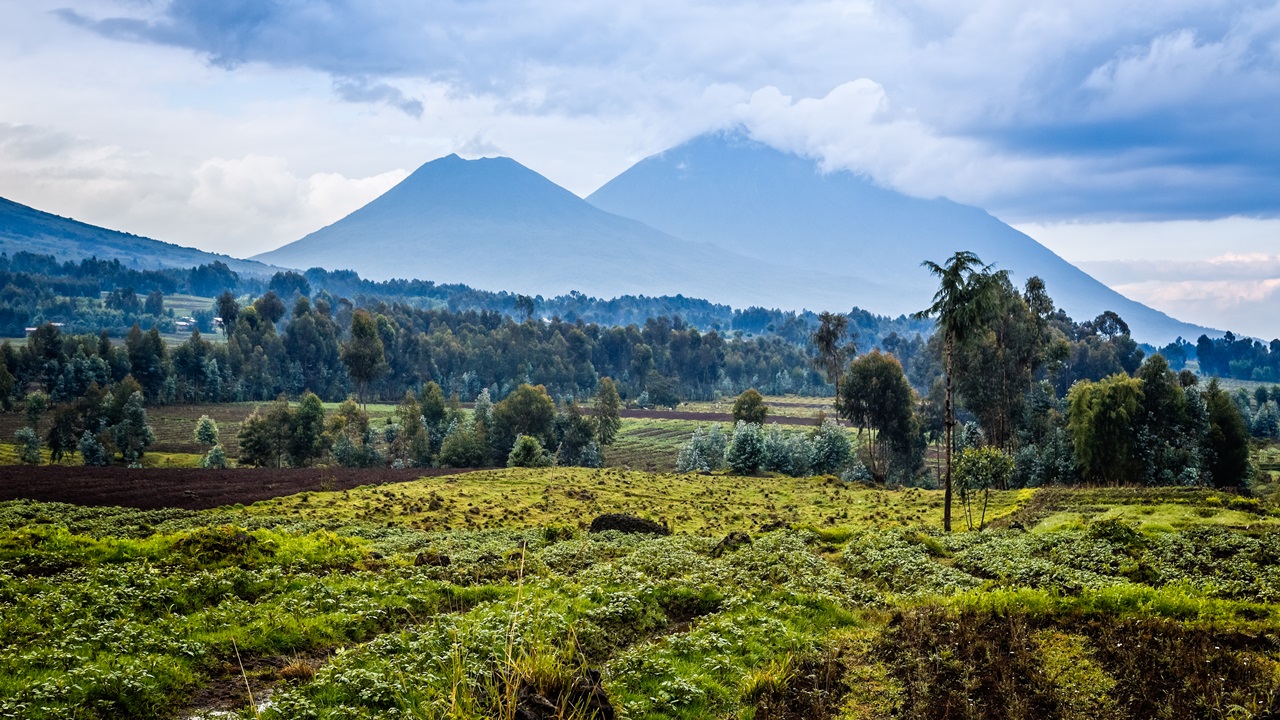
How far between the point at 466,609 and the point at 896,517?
3631 cm

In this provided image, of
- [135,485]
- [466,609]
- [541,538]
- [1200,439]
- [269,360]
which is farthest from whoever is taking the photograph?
[269,360]

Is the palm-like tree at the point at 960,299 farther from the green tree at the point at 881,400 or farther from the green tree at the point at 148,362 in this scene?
the green tree at the point at 148,362

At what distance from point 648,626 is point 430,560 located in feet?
39.8

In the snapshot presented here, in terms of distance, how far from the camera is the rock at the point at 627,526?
1503 inches

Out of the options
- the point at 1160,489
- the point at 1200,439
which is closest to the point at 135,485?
the point at 1160,489

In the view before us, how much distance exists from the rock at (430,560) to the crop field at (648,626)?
148 mm

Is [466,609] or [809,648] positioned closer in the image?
[809,648]

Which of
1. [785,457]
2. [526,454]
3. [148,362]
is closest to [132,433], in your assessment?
[148,362]

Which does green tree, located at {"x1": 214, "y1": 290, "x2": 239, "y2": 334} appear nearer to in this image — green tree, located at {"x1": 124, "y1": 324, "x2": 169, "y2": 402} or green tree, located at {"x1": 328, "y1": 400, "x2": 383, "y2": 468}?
green tree, located at {"x1": 124, "y1": 324, "x2": 169, "y2": 402}

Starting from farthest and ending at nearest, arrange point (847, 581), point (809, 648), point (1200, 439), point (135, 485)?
point (1200, 439) < point (135, 485) < point (847, 581) < point (809, 648)

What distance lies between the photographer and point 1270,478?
79875 millimetres

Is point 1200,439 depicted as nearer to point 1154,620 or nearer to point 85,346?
point 1154,620

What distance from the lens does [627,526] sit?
38531 millimetres

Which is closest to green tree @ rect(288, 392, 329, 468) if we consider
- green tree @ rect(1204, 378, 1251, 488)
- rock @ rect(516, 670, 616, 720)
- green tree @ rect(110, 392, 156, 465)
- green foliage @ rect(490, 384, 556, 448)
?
green tree @ rect(110, 392, 156, 465)
